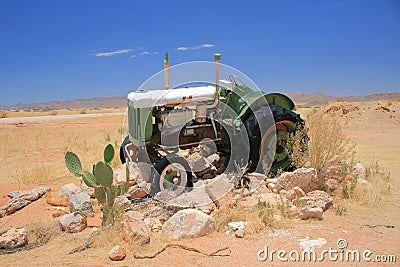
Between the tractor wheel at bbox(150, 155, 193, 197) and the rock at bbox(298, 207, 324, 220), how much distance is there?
166 cm

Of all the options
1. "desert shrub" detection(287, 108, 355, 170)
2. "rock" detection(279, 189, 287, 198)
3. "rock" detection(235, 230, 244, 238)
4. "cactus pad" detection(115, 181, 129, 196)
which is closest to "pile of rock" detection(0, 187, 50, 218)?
"cactus pad" detection(115, 181, 129, 196)

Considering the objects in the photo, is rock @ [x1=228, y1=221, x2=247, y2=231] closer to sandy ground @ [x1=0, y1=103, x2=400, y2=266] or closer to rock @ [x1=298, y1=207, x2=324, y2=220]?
sandy ground @ [x1=0, y1=103, x2=400, y2=266]

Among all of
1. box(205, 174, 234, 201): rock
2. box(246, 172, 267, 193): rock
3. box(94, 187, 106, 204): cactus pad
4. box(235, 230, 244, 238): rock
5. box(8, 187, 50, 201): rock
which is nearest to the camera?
box(235, 230, 244, 238): rock

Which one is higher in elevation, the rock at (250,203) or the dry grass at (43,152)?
the dry grass at (43,152)

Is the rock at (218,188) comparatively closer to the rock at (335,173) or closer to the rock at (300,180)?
the rock at (300,180)

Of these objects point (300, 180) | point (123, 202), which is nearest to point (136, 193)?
point (123, 202)

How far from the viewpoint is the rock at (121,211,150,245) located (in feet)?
11.2

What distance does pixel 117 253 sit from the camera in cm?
317

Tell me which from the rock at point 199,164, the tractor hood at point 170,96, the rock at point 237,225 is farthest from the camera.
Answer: the rock at point 199,164

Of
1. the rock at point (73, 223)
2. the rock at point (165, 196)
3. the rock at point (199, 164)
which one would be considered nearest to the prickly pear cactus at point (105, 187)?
the rock at point (73, 223)

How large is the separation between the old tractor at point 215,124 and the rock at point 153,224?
1.13 m

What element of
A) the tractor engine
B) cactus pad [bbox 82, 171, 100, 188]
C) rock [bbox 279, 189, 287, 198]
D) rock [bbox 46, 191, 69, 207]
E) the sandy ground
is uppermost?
the tractor engine

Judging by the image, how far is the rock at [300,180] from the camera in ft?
15.3

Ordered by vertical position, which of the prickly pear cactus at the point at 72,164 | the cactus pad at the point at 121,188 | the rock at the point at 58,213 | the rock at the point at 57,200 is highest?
the prickly pear cactus at the point at 72,164
